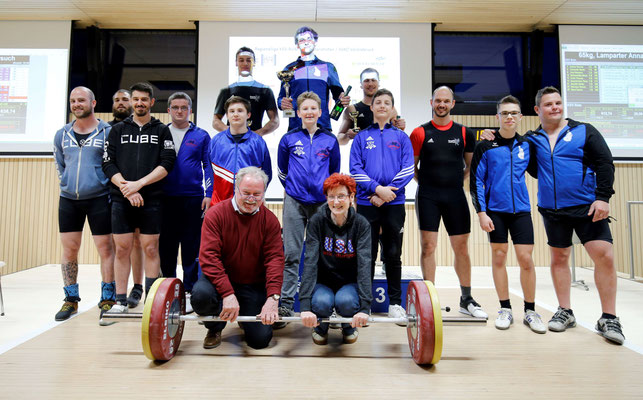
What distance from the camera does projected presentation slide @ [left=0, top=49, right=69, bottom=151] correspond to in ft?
17.9

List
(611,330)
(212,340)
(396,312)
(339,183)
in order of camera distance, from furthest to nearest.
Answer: (396,312) < (611,330) < (212,340) < (339,183)

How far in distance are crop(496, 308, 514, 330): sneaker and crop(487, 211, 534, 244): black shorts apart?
1.73ft

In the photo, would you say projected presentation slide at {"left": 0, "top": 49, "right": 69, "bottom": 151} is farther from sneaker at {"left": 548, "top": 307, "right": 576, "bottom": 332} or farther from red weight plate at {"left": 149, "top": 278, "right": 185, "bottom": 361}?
sneaker at {"left": 548, "top": 307, "right": 576, "bottom": 332}

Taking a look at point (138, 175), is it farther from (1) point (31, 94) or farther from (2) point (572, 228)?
(1) point (31, 94)

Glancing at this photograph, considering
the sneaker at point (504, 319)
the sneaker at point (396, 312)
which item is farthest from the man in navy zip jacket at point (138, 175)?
the sneaker at point (504, 319)

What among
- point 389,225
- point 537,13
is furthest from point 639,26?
point 389,225

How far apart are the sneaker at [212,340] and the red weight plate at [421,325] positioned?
1175 mm

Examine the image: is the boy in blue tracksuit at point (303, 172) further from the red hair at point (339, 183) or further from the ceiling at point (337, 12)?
the ceiling at point (337, 12)

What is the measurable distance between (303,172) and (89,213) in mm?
1692

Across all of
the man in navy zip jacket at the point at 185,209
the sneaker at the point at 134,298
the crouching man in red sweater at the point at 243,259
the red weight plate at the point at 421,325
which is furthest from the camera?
the sneaker at the point at 134,298

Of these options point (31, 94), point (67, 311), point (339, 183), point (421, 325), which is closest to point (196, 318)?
point (339, 183)

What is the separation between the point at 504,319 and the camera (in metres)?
2.66

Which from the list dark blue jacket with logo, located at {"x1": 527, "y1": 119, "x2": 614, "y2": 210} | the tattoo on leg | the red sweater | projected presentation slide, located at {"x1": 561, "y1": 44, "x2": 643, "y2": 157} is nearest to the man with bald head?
dark blue jacket with logo, located at {"x1": 527, "y1": 119, "x2": 614, "y2": 210}

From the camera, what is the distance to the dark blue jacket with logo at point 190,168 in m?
2.93
